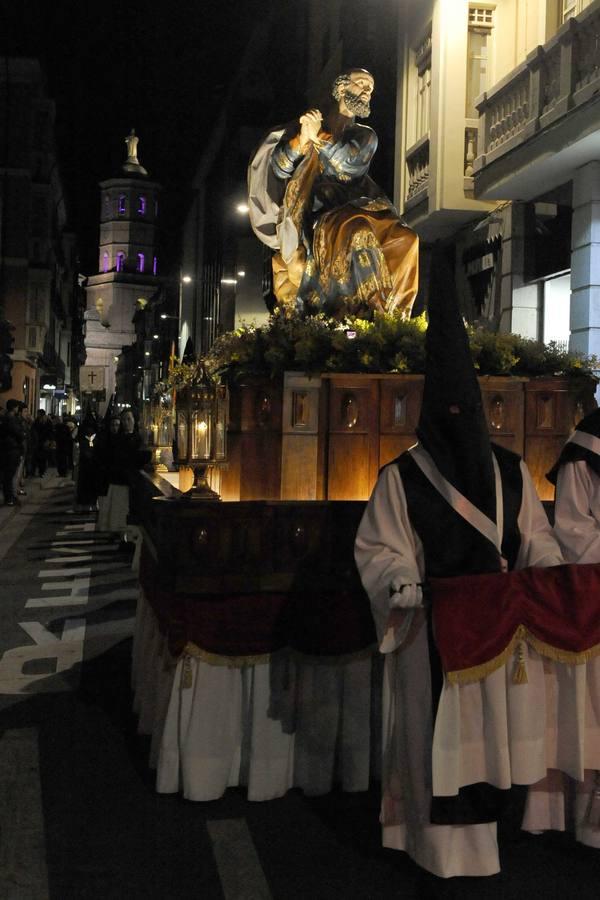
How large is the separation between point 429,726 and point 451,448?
1.11 metres

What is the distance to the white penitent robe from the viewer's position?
3.45 m

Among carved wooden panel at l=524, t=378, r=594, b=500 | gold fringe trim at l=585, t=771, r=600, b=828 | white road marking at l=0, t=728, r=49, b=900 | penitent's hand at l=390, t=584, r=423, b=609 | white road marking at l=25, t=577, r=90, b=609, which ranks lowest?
white road marking at l=0, t=728, r=49, b=900

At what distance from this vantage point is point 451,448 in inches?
144

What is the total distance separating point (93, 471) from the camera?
55.4 ft

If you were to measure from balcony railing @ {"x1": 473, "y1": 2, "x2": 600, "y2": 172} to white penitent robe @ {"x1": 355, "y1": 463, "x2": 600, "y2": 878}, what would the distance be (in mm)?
8290

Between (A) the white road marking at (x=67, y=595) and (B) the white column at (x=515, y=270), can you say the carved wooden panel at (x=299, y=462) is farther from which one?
(B) the white column at (x=515, y=270)

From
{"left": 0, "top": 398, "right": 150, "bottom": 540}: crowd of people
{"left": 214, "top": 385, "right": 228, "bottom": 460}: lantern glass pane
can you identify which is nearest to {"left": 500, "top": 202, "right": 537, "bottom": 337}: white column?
{"left": 0, "top": 398, "right": 150, "bottom": 540}: crowd of people

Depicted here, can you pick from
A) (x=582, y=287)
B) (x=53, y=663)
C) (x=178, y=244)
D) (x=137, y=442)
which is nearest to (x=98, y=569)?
(x=137, y=442)

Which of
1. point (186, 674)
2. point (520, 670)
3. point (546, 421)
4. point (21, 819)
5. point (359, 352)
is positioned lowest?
point (21, 819)

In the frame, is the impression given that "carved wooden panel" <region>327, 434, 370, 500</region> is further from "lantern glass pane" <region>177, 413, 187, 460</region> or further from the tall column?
the tall column

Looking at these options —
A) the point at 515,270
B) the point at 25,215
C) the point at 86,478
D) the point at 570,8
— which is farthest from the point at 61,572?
the point at 25,215

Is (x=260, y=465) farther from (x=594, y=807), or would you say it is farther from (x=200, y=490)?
(x=594, y=807)

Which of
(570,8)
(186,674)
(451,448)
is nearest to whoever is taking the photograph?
(451,448)

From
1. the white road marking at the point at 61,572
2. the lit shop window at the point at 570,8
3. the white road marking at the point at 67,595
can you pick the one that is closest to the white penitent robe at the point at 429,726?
the white road marking at the point at 67,595
